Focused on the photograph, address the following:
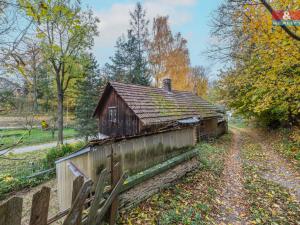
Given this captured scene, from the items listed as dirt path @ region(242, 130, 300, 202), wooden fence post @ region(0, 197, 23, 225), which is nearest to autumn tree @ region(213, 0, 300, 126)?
dirt path @ region(242, 130, 300, 202)

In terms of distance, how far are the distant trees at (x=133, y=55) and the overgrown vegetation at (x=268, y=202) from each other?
19.3 metres

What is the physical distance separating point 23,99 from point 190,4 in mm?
6185

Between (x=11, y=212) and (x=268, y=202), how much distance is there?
586cm

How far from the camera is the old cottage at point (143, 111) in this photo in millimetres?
11156

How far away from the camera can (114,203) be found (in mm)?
3305

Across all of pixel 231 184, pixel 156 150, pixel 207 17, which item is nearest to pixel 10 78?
pixel 156 150

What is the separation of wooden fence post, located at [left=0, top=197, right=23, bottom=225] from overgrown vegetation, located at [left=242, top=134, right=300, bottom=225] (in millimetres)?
4613

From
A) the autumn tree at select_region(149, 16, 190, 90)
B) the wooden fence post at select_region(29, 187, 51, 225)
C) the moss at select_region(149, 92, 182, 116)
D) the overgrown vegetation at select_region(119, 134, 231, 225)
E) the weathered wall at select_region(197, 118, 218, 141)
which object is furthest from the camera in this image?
the autumn tree at select_region(149, 16, 190, 90)

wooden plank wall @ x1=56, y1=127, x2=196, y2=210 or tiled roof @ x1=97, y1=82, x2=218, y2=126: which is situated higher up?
tiled roof @ x1=97, y1=82, x2=218, y2=126

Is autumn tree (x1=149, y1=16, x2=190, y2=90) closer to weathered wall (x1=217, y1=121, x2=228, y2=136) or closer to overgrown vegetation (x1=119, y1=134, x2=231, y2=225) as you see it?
weathered wall (x1=217, y1=121, x2=228, y2=136)

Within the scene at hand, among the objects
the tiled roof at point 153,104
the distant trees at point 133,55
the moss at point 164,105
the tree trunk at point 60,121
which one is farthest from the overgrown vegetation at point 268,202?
the distant trees at point 133,55

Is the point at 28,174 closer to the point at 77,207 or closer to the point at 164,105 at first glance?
the point at 77,207

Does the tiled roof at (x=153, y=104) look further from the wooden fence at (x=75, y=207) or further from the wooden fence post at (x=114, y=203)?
the wooden fence at (x=75, y=207)

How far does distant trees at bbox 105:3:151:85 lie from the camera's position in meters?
23.1
